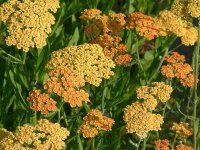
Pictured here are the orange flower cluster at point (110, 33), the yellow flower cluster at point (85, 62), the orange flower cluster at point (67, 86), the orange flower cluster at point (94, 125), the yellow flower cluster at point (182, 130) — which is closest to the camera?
the orange flower cluster at point (67, 86)

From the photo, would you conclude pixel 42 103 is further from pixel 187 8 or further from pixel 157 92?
pixel 187 8

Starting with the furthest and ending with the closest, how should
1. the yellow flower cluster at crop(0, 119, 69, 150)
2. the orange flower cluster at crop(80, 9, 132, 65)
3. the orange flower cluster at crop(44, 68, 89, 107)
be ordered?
the orange flower cluster at crop(80, 9, 132, 65) → the orange flower cluster at crop(44, 68, 89, 107) → the yellow flower cluster at crop(0, 119, 69, 150)

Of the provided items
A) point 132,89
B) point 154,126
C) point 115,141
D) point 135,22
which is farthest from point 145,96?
point 132,89

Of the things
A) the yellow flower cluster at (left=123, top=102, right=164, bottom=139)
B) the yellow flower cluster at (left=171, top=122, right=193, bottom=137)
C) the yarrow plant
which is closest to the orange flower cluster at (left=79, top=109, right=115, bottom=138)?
the yarrow plant

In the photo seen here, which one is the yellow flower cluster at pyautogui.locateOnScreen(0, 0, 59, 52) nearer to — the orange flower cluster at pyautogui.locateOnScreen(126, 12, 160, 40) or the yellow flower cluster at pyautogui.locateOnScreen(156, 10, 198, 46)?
the orange flower cluster at pyautogui.locateOnScreen(126, 12, 160, 40)

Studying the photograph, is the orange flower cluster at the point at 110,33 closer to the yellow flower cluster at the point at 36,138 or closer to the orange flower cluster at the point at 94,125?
the orange flower cluster at the point at 94,125

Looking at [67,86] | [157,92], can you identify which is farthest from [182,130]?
[67,86]

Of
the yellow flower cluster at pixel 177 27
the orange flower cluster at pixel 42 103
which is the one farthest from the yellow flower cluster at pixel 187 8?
the orange flower cluster at pixel 42 103

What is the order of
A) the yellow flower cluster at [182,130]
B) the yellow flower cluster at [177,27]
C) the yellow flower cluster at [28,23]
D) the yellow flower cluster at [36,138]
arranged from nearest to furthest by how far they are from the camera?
the yellow flower cluster at [36,138] < the yellow flower cluster at [28,23] < the yellow flower cluster at [182,130] < the yellow flower cluster at [177,27]
